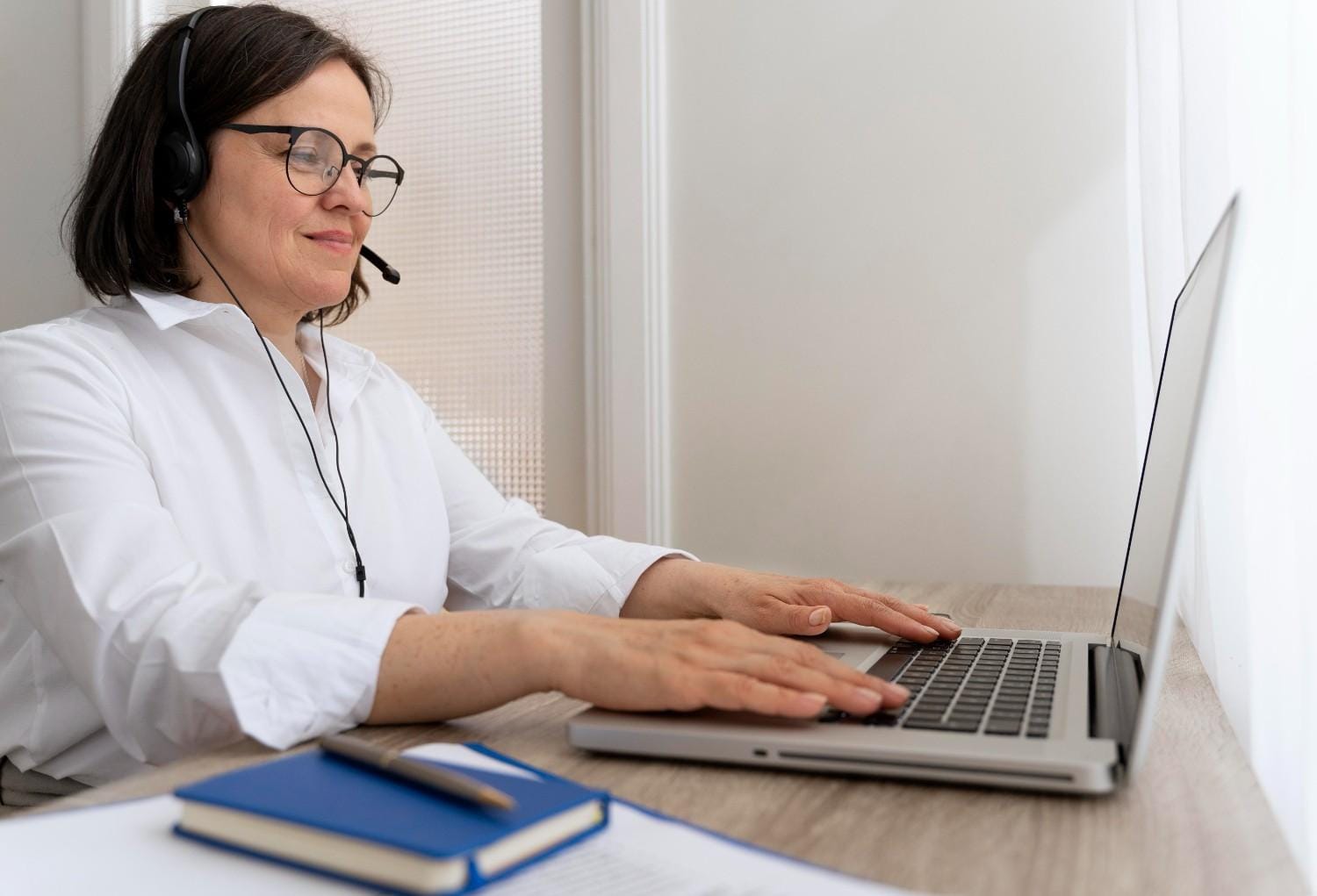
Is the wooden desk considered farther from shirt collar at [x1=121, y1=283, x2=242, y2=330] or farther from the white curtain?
shirt collar at [x1=121, y1=283, x2=242, y2=330]

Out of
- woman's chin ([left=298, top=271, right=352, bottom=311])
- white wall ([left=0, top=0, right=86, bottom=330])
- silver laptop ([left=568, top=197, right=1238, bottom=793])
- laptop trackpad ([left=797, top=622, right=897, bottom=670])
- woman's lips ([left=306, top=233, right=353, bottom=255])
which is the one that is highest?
white wall ([left=0, top=0, right=86, bottom=330])

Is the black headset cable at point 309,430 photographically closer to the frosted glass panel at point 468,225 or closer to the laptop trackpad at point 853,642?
the laptop trackpad at point 853,642

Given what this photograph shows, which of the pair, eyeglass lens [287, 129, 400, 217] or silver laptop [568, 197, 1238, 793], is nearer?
silver laptop [568, 197, 1238, 793]

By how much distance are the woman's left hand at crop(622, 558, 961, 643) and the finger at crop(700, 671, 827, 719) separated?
0.33 meters

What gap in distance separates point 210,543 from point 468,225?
1204 millimetres

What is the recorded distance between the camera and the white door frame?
1921mm

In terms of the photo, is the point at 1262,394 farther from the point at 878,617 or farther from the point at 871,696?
the point at 871,696

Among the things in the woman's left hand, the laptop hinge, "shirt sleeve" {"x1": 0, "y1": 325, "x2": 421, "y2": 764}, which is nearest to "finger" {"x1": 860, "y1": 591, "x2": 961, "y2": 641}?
the woman's left hand

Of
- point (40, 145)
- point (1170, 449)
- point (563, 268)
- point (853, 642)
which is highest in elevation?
point (40, 145)

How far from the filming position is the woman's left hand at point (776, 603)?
3.19 ft

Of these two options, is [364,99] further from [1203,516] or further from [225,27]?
[1203,516]

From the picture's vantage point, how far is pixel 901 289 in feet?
5.82

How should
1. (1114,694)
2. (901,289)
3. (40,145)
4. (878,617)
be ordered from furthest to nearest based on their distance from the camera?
(40,145)
(901,289)
(878,617)
(1114,694)

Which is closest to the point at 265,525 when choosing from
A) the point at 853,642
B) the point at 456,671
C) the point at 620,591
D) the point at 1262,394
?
the point at 620,591
